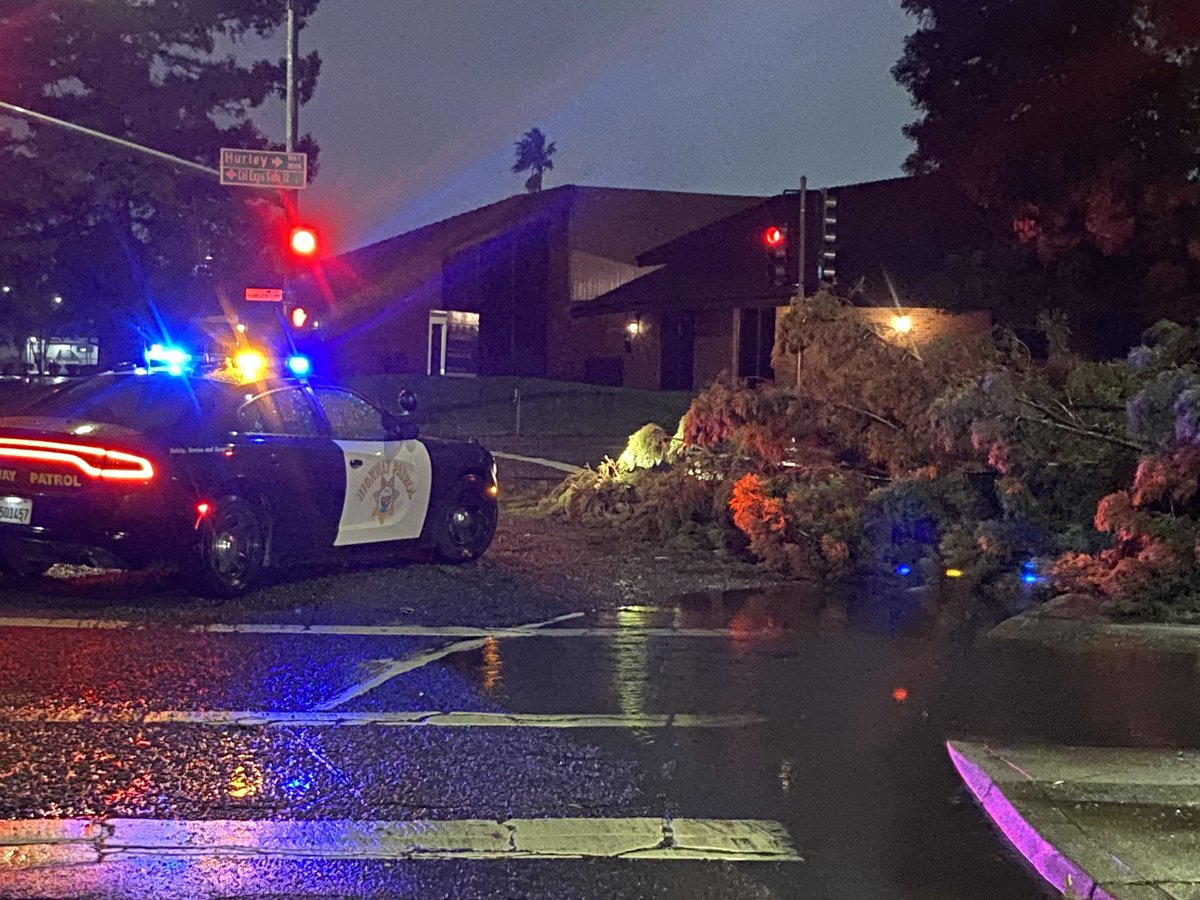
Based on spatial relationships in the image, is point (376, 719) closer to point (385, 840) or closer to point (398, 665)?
point (398, 665)

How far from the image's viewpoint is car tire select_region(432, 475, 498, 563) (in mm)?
11062

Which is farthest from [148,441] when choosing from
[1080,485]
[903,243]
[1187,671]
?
[903,243]

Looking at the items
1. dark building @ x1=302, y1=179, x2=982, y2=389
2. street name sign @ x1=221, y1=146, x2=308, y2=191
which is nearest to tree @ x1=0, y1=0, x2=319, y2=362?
dark building @ x1=302, y1=179, x2=982, y2=389

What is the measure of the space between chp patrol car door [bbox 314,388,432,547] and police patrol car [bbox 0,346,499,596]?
11 millimetres

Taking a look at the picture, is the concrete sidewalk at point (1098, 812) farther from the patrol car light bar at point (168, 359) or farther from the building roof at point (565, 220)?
the building roof at point (565, 220)

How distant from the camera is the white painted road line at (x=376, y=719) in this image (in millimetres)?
6316

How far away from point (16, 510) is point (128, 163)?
98.5ft

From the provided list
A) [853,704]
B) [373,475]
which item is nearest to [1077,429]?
[853,704]

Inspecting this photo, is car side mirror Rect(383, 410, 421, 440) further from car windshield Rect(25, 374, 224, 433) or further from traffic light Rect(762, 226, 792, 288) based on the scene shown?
traffic light Rect(762, 226, 792, 288)

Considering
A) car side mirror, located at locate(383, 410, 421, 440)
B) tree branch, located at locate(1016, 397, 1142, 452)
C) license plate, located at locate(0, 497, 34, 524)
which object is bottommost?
license plate, located at locate(0, 497, 34, 524)

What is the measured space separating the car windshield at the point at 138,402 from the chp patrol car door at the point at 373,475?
115 cm

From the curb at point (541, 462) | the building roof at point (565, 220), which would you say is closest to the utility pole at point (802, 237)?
the curb at point (541, 462)

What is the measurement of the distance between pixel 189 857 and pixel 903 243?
2900 cm

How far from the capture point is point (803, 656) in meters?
8.27
